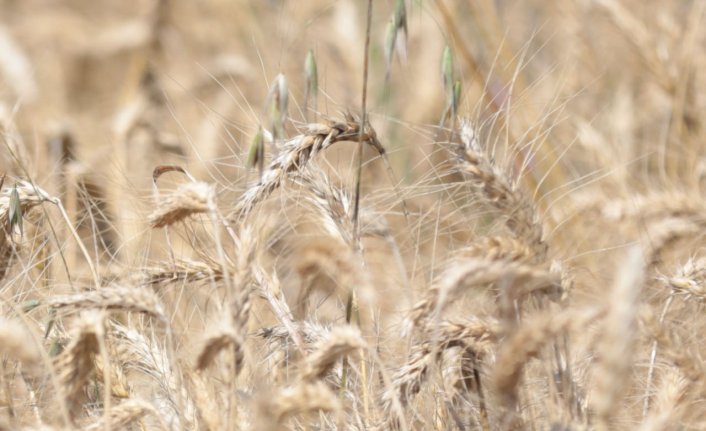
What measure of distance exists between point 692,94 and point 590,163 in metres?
0.42

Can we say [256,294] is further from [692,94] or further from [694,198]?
[692,94]

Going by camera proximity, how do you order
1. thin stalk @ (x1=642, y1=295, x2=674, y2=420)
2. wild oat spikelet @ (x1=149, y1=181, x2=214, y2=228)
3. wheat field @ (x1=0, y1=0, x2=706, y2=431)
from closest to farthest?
wheat field @ (x1=0, y1=0, x2=706, y2=431) → wild oat spikelet @ (x1=149, y1=181, x2=214, y2=228) → thin stalk @ (x1=642, y1=295, x2=674, y2=420)

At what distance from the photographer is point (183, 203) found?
1252 mm

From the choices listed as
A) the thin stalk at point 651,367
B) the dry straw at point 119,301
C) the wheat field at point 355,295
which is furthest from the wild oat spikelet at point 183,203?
the thin stalk at point 651,367

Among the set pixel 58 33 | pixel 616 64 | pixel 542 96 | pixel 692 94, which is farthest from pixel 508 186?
pixel 58 33

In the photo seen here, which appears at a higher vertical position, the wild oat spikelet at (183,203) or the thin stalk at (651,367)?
the wild oat spikelet at (183,203)

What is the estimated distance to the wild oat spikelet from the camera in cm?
124

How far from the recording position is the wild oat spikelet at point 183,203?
124 cm

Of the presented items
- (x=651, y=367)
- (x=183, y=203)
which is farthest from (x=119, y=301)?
(x=651, y=367)

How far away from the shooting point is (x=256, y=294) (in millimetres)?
1454

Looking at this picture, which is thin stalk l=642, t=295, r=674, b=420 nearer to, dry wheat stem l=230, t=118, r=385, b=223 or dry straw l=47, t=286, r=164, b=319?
dry wheat stem l=230, t=118, r=385, b=223

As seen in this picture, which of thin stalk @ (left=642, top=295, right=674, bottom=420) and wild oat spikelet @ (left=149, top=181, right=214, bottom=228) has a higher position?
wild oat spikelet @ (left=149, top=181, right=214, bottom=228)

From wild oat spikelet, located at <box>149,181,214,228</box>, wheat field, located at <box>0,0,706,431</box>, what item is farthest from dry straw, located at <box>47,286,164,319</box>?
wild oat spikelet, located at <box>149,181,214,228</box>

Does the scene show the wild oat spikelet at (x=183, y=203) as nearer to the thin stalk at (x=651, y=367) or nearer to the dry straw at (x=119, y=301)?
the dry straw at (x=119, y=301)
